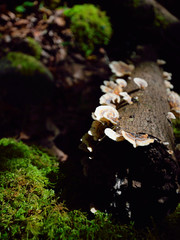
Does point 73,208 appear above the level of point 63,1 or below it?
below

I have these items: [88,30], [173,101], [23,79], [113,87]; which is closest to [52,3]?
[88,30]

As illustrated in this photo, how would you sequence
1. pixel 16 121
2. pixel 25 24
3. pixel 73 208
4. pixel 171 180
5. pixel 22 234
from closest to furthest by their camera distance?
1. pixel 22 234
2. pixel 171 180
3. pixel 73 208
4. pixel 16 121
5. pixel 25 24

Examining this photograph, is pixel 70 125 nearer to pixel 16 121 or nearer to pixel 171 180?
pixel 16 121

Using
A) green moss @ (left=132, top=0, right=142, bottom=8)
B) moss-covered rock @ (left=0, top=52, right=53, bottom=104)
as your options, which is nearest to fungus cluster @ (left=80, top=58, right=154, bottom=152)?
moss-covered rock @ (left=0, top=52, right=53, bottom=104)

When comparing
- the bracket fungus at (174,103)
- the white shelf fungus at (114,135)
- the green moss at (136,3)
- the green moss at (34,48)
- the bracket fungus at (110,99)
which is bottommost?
the green moss at (34,48)

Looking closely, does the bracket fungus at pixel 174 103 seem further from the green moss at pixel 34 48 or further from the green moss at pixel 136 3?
the green moss at pixel 34 48

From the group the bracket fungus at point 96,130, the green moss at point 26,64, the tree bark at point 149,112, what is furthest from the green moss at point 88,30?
the bracket fungus at point 96,130

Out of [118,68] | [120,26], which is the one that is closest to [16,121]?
[118,68]
